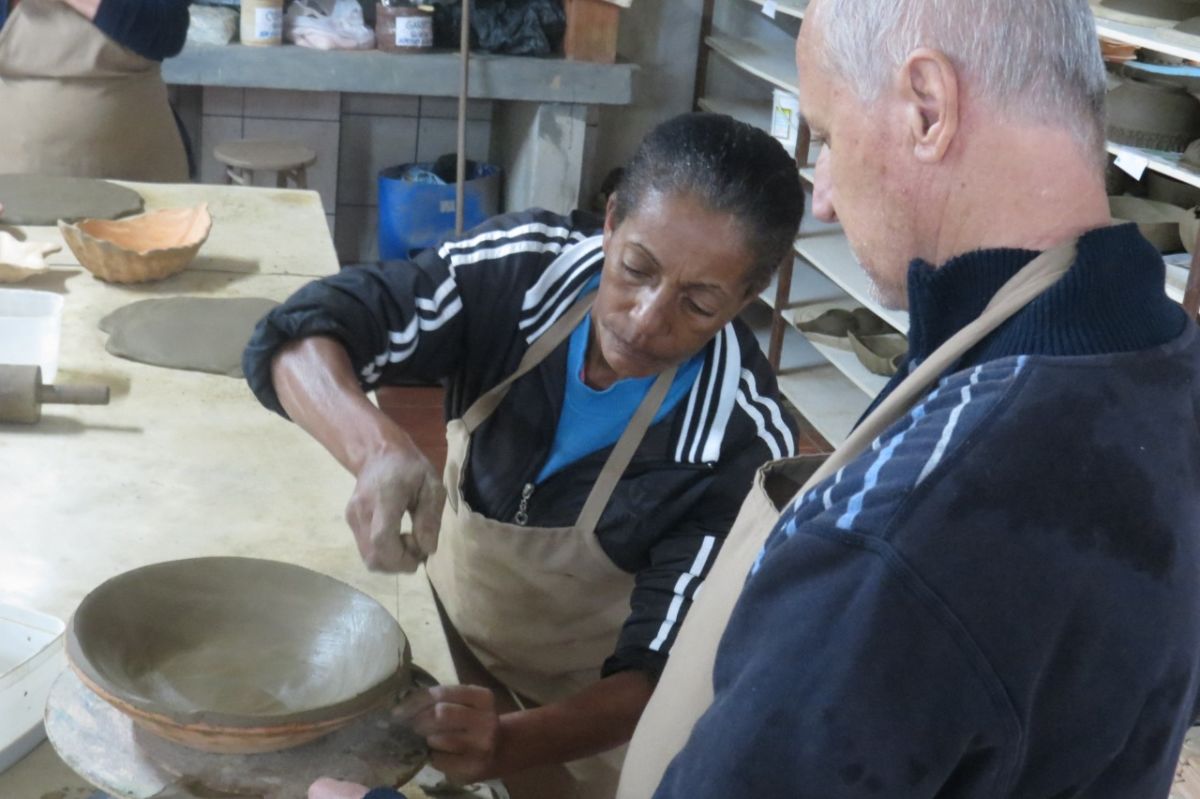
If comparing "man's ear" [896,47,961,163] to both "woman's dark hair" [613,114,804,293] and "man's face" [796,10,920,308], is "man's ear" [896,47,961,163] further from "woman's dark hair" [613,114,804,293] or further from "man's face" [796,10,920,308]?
"woman's dark hair" [613,114,804,293]

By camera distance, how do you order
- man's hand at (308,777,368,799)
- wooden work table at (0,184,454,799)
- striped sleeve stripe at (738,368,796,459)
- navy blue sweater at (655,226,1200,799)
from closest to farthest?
navy blue sweater at (655,226,1200,799) → man's hand at (308,777,368,799) → wooden work table at (0,184,454,799) → striped sleeve stripe at (738,368,796,459)

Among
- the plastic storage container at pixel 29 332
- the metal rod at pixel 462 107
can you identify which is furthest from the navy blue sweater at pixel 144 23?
the metal rod at pixel 462 107

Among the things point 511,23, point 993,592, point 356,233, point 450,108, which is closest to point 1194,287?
point 993,592

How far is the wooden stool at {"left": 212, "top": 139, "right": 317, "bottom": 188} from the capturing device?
167 inches

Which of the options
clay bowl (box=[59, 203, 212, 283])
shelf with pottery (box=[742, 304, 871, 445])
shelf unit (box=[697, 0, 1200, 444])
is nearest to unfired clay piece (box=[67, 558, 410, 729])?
clay bowl (box=[59, 203, 212, 283])

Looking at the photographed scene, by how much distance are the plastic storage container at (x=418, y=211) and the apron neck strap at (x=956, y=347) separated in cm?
393

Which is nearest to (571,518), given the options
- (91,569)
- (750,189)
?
(750,189)

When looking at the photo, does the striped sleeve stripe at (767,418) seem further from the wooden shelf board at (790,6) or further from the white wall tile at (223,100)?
the white wall tile at (223,100)

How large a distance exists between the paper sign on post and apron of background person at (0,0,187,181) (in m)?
2.25

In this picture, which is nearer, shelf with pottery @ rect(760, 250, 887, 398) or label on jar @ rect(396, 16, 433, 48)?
shelf with pottery @ rect(760, 250, 887, 398)

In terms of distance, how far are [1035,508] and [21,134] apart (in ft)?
9.54

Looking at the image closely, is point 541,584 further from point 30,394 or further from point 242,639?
point 30,394

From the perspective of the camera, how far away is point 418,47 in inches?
177

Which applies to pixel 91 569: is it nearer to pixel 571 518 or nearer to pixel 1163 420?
pixel 571 518
